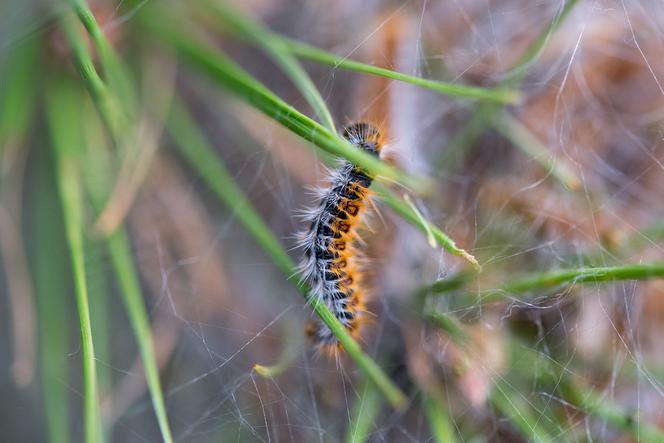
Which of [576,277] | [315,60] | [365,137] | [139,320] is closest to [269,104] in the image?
[365,137]

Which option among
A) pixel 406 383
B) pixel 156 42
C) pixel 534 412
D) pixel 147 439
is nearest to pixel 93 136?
pixel 156 42

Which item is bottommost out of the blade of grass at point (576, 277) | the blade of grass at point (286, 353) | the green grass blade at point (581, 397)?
the green grass blade at point (581, 397)

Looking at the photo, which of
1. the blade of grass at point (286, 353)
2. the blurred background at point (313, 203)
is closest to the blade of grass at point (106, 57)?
the blurred background at point (313, 203)

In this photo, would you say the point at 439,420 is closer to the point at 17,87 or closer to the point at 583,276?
the point at 583,276

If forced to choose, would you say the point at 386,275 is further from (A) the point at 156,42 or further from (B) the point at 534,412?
(A) the point at 156,42

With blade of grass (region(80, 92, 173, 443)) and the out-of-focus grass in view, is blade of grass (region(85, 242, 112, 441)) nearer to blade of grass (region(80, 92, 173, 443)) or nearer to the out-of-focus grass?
blade of grass (region(80, 92, 173, 443))

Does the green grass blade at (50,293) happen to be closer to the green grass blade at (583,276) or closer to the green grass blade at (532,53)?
the green grass blade at (583,276)
